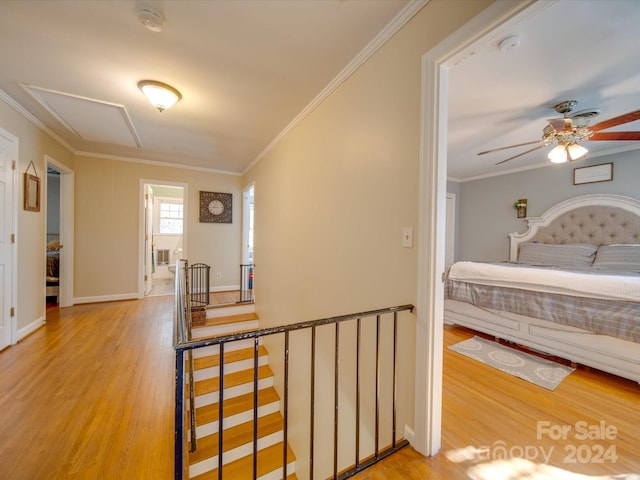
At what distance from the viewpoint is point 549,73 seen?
6.28ft

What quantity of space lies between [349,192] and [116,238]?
442 centimetres

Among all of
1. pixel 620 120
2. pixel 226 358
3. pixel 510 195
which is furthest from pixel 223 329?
pixel 510 195

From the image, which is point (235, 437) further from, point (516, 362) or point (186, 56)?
point (186, 56)

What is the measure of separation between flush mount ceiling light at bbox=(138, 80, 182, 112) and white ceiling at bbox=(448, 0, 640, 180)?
89.8 inches

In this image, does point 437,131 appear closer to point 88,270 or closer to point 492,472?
point 492,472

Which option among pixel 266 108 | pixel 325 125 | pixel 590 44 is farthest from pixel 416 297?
pixel 266 108

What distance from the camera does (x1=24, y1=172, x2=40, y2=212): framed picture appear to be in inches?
112

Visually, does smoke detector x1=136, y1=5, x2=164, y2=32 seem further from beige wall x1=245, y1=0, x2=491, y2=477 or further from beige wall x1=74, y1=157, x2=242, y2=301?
beige wall x1=74, y1=157, x2=242, y2=301

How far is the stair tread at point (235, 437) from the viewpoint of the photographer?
2.23 meters

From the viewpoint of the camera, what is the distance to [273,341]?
333cm

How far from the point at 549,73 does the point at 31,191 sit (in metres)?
5.12

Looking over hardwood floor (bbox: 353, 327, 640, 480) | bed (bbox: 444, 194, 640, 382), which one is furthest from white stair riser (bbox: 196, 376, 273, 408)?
bed (bbox: 444, 194, 640, 382)

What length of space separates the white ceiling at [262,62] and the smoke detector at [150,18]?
0.03m

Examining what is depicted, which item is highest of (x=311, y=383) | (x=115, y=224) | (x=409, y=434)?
(x=115, y=224)
